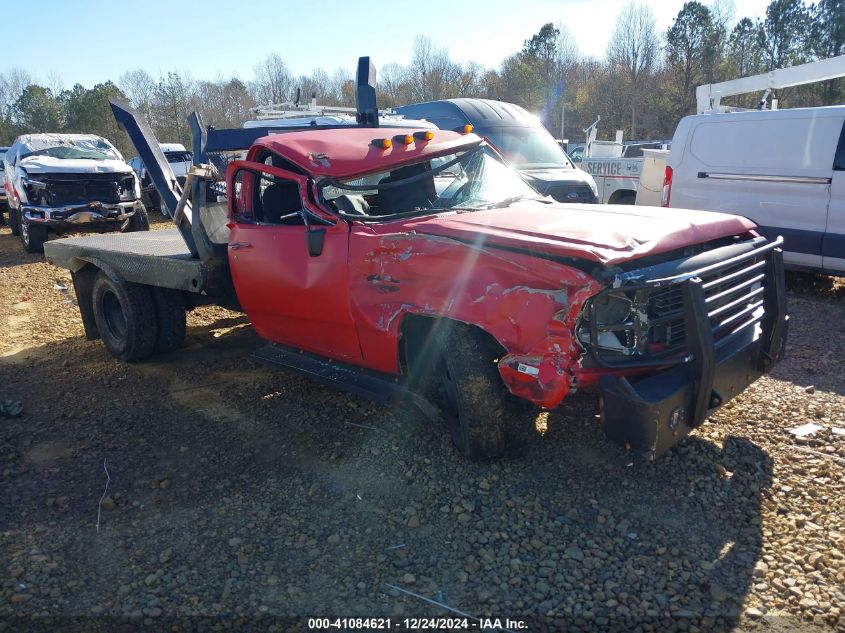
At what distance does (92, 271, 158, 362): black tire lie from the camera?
565cm

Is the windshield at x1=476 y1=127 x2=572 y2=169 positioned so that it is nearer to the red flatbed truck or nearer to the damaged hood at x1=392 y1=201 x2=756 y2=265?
the red flatbed truck

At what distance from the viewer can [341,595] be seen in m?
2.73

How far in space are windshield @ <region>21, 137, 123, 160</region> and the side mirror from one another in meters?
11.2

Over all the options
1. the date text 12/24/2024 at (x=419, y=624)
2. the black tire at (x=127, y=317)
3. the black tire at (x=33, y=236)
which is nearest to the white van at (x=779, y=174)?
the date text 12/24/2024 at (x=419, y=624)

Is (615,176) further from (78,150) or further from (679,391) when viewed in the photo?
(78,150)

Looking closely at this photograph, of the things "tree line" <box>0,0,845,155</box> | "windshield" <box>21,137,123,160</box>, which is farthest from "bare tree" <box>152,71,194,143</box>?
"windshield" <box>21,137,123,160</box>

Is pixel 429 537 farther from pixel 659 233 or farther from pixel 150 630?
pixel 659 233

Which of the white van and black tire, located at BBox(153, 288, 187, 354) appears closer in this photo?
black tire, located at BBox(153, 288, 187, 354)

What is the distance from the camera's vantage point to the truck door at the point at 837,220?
22.3ft

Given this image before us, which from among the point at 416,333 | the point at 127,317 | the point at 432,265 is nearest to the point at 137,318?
the point at 127,317

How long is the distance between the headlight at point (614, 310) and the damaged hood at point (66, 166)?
12.1m

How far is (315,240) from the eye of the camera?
13.2 feet

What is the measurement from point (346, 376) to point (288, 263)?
86 cm

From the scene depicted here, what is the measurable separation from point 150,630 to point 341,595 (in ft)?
2.52
